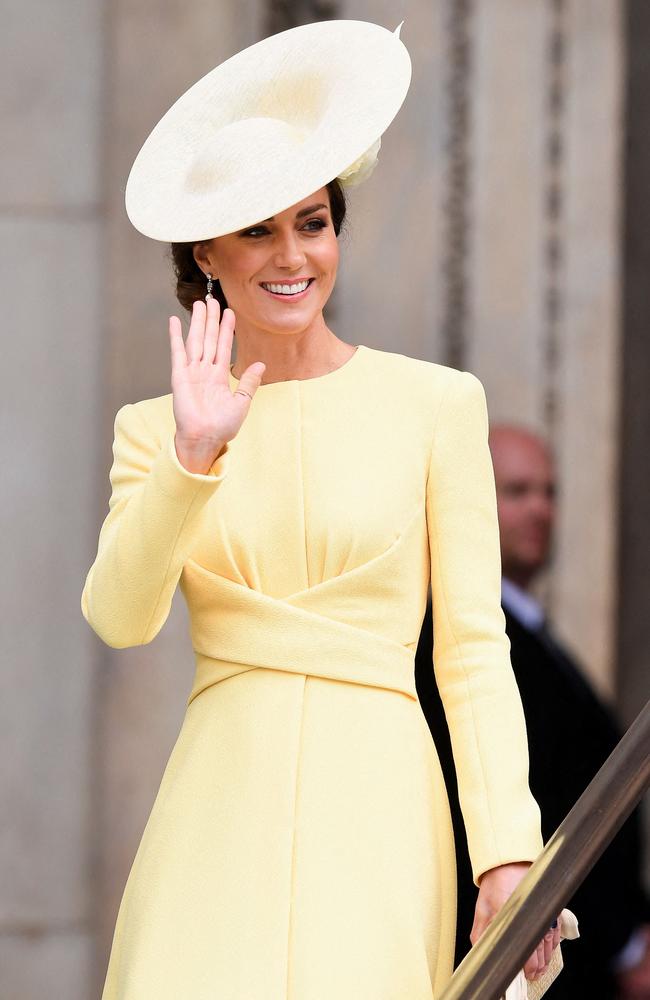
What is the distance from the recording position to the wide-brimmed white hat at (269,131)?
2332 millimetres

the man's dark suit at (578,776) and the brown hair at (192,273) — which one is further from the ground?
the brown hair at (192,273)

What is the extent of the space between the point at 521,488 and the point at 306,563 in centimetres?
189

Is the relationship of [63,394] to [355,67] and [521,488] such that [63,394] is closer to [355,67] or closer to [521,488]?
[521,488]

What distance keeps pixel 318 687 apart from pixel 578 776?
153cm

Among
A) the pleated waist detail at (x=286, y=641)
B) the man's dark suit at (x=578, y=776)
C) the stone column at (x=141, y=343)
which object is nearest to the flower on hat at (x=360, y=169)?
the pleated waist detail at (x=286, y=641)

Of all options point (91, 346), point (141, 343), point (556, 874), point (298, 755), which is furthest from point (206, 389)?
point (91, 346)

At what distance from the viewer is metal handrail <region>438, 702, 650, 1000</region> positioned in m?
2.21

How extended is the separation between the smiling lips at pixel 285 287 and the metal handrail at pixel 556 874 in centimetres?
67

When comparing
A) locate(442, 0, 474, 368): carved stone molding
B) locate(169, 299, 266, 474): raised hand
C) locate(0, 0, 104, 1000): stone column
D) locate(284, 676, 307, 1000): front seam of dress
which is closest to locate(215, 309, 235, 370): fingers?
locate(169, 299, 266, 474): raised hand

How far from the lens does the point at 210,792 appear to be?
7.78ft

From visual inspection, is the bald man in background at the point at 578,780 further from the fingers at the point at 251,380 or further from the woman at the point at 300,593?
the fingers at the point at 251,380

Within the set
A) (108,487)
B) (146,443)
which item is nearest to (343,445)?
(146,443)

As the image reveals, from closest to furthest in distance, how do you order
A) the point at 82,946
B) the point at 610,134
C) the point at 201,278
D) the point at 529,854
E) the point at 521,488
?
the point at 529,854 → the point at 201,278 → the point at 521,488 → the point at 82,946 → the point at 610,134

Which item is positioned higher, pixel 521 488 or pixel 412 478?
pixel 412 478
